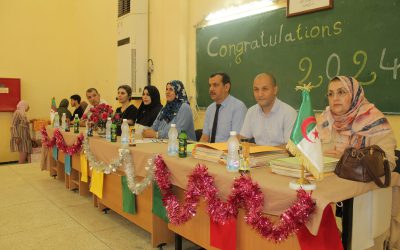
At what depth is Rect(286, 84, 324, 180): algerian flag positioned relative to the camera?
1436 millimetres

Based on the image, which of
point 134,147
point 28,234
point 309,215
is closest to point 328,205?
point 309,215

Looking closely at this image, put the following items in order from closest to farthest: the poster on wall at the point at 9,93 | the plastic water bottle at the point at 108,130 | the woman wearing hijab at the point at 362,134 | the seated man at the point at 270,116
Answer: the woman wearing hijab at the point at 362,134 < the seated man at the point at 270,116 < the plastic water bottle at the point at 108,130 < the poster on wall at the point at 9,93

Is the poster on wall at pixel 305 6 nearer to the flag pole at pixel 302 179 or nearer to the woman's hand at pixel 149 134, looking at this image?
the woman's hand at pixel 149 134

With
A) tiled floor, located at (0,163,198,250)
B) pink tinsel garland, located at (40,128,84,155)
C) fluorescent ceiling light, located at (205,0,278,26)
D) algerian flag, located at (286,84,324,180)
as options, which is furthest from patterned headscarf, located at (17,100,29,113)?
algerian flag, located at (286,84,324,180)

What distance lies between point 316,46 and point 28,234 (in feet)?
9.75

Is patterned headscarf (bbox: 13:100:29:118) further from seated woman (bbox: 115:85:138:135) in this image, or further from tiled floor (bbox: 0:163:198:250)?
seated woman (bbox: 115:85:138:135)

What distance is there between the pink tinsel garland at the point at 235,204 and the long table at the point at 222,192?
0.11ft

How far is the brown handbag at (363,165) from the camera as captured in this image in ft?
5.04

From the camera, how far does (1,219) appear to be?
3207mm

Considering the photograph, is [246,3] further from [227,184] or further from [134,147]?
[227,184]

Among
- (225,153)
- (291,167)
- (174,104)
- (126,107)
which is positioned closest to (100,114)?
(174,104)

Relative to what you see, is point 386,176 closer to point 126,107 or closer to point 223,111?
point 223,111

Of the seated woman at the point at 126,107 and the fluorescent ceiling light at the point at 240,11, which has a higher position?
the fluorescent ceiling light at the point at 240,11

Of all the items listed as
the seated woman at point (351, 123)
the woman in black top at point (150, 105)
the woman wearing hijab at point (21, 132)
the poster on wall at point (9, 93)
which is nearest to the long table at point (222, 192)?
the seated woman at point (351, 123)
